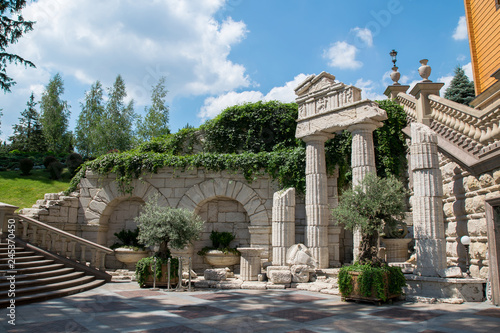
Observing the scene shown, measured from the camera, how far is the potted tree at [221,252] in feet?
41.9

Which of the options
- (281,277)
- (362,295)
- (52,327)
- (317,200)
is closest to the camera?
(52,327)

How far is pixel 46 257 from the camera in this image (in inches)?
424

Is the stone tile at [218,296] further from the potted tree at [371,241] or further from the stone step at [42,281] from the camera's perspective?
the stone step at [42,281]

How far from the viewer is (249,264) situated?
11156mm

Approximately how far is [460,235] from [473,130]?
2.72 meters

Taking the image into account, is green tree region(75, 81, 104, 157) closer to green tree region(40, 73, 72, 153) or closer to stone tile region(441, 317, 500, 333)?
green tree region(40, 73, 72, 153)

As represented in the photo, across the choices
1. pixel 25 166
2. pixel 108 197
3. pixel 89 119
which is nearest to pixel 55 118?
pixel 89 119

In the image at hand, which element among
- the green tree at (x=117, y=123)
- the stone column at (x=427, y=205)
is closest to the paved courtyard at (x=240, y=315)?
the stone column at (x=427, y=205)

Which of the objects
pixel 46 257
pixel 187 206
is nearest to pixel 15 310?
pixel 46 257

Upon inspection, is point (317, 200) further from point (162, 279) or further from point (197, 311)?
point (197, 311)

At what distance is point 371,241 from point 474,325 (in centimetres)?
297

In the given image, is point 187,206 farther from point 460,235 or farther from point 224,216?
point 460,235

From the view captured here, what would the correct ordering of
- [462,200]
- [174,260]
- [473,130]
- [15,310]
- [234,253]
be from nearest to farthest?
[15,310] → [473,130] → [462,200] → [174,260] → [234,253]

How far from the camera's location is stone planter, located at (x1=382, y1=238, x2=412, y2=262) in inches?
436
